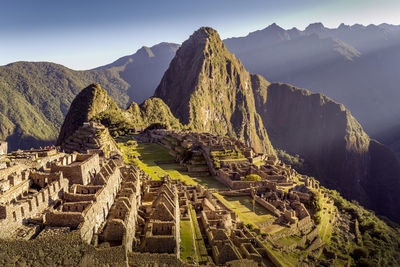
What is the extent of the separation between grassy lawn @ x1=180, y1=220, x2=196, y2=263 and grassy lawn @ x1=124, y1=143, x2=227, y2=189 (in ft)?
56.9

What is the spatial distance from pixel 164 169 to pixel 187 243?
93.7ft

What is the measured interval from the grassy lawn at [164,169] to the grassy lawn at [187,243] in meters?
17.3

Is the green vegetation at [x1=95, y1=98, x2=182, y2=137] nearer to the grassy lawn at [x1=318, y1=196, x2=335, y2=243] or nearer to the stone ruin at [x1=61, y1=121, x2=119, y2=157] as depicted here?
the stone ruin at [x1=61, y1=121, x2=119, y2=157]

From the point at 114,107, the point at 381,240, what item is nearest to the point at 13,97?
the point at 114,107

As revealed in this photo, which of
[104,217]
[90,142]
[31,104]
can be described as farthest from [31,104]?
[104,217]

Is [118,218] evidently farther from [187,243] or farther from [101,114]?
[101,114]

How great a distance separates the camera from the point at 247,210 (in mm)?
31625

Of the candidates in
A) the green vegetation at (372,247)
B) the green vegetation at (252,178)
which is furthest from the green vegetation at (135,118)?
the green vegetation at (372,247)

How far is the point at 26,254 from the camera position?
35.9ft

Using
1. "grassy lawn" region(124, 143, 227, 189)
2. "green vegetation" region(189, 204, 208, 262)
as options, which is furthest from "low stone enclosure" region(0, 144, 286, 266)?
"grassy lawn" region(124, 143, 227, 189)

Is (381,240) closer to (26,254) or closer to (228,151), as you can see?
(228,151)

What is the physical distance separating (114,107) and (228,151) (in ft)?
271

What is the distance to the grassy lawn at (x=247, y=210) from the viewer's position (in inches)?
1145

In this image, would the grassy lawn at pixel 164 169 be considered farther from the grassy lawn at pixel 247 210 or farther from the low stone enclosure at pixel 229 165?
the grassy lawn at pixel 247 210
